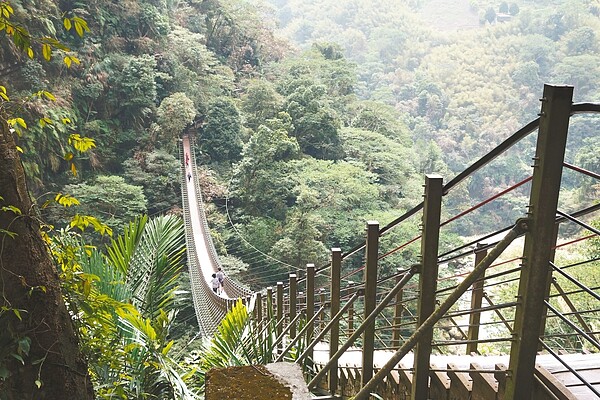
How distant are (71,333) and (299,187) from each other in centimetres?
953

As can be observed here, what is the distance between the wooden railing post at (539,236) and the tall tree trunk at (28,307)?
807 mm

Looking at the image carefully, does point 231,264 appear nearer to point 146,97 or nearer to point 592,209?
point 146,97

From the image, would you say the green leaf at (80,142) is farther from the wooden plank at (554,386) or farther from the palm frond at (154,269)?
the wooden plank at (554,386)

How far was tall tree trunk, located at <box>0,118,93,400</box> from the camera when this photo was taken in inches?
34.9

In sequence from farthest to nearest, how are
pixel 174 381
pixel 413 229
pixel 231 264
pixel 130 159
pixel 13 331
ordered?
pixel 130 159, pixel 413 229, pixel 231 264, pixel 174 381, pixel 13 331

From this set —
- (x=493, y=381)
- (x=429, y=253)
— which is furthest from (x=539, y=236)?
(x=493, y=381)

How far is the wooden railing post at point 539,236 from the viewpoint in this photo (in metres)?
0.70

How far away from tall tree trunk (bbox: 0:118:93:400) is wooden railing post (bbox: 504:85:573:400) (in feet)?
2.65

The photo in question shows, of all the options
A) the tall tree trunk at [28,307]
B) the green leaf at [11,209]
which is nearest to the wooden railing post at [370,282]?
the tall tree trunk at [28,307]

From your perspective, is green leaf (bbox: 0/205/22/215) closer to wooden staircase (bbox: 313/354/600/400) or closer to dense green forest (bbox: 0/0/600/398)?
wooden staircase (bbox: 313/354/600/400)

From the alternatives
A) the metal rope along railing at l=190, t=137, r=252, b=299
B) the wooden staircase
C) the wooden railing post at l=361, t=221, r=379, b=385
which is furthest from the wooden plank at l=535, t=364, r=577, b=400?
the metal rope along railing at l=190, t=137, r=252, b=299

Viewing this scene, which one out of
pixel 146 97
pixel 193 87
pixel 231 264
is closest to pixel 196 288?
pixel 231 264

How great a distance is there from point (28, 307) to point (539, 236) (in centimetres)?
90

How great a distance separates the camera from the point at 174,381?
1.26 metres
